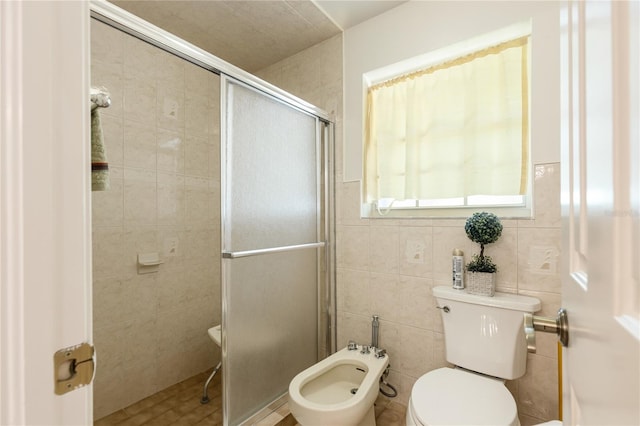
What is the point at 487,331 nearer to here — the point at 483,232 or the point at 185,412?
the point at 483,232

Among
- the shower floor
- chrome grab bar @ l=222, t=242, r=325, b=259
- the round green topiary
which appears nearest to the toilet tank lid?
the round green topiary

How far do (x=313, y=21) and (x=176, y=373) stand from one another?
246 centimetres

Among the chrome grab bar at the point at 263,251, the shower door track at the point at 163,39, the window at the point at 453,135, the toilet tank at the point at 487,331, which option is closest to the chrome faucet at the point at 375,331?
→ the toilet tank at the point at 487,331

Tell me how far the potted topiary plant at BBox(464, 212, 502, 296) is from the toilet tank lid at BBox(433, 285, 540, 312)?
0.04 meters

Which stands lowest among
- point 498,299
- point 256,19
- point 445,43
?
point 498,299

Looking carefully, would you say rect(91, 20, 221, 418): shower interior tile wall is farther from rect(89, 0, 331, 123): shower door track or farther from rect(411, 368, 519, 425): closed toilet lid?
rect(411, 368, 519, 425): closed toilet lid

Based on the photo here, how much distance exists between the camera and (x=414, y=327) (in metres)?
1.74

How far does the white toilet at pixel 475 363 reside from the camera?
3.55ft

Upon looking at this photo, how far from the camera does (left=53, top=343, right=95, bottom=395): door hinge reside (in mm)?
411

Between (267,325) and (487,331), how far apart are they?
3.44ft

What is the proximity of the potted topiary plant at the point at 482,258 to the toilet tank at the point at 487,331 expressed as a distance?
49mm

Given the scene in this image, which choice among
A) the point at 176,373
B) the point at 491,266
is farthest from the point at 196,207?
the point at 491,266

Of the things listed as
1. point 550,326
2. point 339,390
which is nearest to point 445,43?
point 550,326

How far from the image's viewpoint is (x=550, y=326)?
0.57m
